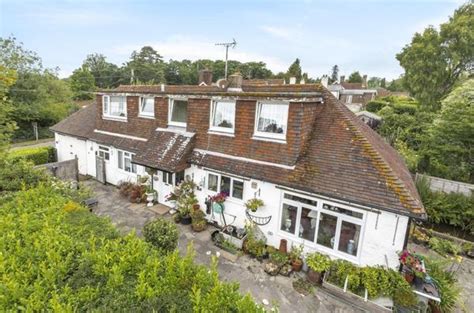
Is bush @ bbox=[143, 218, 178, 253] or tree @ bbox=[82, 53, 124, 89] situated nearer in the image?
bush @ bbox=[143, 218, 178, 253]

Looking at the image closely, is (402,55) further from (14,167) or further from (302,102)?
(14,167)

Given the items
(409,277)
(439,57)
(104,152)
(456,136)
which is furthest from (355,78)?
(409,277)

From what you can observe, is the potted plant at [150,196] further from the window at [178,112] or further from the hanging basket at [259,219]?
the hanging basket at [259,219]

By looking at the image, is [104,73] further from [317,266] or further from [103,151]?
[317,266]

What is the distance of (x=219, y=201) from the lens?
9859 mm

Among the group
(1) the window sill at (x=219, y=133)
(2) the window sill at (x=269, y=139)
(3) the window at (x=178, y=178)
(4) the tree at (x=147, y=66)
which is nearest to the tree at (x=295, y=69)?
(4) the tree at (x=147, y=66)

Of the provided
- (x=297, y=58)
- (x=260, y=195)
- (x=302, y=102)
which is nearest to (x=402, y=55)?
(x=302, y=102)

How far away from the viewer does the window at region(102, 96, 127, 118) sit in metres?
14.1

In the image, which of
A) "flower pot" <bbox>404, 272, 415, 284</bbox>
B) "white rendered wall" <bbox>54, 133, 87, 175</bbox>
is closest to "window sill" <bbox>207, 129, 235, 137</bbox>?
"flower pot" <bbox>404, 272, 415, 284</bbox>

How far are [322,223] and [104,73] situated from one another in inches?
2849

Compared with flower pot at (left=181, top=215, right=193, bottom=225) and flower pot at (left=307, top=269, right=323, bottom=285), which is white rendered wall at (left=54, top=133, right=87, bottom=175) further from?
flower pot at (left=307, top=269, right=323, bottom=285)

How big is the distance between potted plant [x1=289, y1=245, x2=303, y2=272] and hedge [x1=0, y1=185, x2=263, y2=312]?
5.29 meters

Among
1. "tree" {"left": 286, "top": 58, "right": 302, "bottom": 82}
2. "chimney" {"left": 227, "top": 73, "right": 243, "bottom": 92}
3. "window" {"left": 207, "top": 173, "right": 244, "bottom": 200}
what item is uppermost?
"tree" {"left": 286, "top": 58, "right": 302, "bottom": 82}

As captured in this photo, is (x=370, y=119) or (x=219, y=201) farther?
(x=370, y=119)
